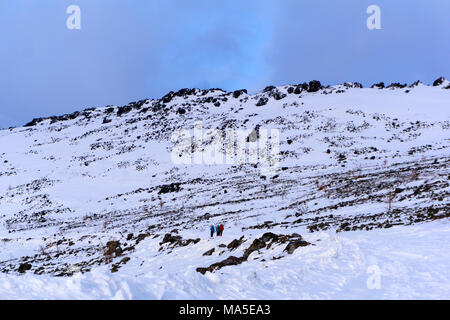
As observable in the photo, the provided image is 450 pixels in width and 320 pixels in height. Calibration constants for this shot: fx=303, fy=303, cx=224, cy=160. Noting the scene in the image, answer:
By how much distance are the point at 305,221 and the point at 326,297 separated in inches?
498

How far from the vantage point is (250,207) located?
27.5 meters

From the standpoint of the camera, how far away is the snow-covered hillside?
849 cm

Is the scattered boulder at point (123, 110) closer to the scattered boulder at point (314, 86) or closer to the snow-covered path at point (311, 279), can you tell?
the scattered boulder at point (314, 86)

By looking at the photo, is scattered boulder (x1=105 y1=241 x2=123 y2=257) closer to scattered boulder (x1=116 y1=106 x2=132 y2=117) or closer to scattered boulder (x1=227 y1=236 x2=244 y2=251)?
scattered boulder (x1=227 y1=236 x2=244 y2=251)

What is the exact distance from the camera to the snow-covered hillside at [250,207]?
849cm

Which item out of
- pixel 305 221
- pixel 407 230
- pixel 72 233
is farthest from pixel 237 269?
pixel 72 233

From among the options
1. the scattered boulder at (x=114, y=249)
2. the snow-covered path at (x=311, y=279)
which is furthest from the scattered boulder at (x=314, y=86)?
the snow-covered path at (x=311, y=279)

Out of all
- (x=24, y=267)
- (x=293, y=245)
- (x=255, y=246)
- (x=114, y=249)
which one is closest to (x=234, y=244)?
(x=255, y=246)

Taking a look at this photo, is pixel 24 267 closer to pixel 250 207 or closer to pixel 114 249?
pixel 114 249

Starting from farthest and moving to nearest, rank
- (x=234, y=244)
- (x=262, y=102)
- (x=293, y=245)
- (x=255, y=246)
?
(x=262, y=102)
(x=234, y=244)
(x=255, y=246)
(x=293, y=245)

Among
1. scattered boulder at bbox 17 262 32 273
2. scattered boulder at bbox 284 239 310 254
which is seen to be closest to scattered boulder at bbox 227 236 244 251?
scattered boulder at bbox 284 239 310 254

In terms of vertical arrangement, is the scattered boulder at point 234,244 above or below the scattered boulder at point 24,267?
above

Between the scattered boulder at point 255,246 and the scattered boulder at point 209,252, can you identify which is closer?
the scattered boulder at point 255,246

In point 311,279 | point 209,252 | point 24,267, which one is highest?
point 311,279
